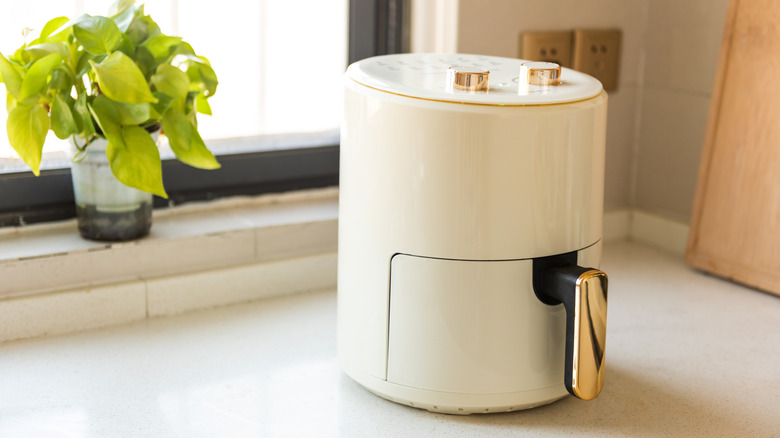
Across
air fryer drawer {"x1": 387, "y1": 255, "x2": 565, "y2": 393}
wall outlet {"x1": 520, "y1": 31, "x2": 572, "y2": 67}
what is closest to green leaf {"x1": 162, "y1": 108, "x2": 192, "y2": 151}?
air fryer drawer {"x1": 387, "y1": 255, "x2": 565, "y2": 393}

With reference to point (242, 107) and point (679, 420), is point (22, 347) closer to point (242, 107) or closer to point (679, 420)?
point (242, 107)

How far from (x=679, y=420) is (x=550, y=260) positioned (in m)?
0.19

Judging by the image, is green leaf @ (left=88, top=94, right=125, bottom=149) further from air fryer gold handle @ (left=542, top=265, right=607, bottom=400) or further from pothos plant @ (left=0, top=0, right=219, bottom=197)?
air fryer gold handle @ (left=542, top=265, right=607, bottom=400)

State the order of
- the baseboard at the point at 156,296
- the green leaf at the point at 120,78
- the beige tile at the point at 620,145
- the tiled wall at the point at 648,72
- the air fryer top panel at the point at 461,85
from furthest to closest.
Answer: the beige tile at the point at 620,145, the tiled wall at the point at 648,72, the baseboard at the point at 156,296, the green leaf at the point at 120,78, the air fryer top panel at the point at 461,85

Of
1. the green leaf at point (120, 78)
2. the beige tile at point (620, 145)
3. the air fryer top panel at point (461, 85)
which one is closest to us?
the air fryer top panel at point (461, 85)

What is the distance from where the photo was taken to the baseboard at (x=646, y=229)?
117cm

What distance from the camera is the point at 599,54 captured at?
1171 mm

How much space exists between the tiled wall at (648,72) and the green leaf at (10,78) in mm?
512

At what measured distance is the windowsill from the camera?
0.86 metres

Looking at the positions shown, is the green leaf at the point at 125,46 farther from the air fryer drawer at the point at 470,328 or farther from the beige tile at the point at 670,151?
the beige tile at the point at 670,151

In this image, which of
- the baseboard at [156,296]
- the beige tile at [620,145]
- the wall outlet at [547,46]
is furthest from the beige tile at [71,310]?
the beige tile at [620,145]

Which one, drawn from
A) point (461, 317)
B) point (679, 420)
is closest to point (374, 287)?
point (461, 317)

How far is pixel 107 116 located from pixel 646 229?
76 cm

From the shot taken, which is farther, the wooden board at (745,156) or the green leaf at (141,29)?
Answer: the wooden board at (745,156)
